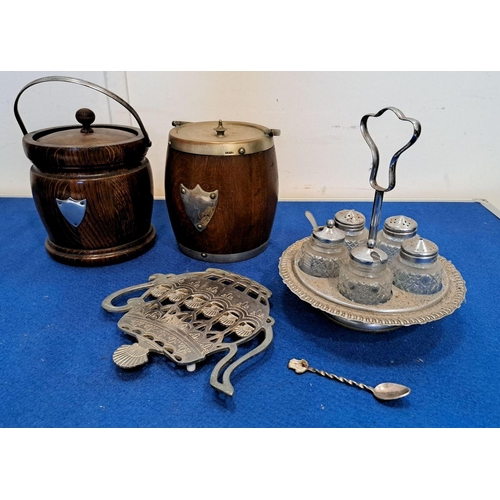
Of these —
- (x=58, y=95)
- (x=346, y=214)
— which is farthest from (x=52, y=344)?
(x=58, y=95)

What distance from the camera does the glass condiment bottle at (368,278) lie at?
674mm

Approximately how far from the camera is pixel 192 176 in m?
0.90

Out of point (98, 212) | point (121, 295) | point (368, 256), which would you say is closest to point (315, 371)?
point (368, 256)

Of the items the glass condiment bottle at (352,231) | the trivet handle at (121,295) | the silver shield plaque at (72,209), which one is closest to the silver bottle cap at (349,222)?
the glass condiment bottle at (352,231)

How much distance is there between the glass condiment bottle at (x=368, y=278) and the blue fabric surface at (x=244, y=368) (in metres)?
0.10

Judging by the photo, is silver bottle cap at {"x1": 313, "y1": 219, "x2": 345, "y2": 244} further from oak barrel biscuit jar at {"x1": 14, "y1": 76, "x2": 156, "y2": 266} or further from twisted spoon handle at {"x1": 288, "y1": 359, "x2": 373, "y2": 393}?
oak barrel biscuit jar at {"x1": 14, "y1": 76, "x2": 156, "y2": 266}

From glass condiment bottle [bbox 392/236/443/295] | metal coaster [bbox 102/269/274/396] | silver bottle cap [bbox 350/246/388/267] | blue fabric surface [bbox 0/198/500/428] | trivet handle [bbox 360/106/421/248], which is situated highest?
trivet handle [bbox 360/106/421/248]

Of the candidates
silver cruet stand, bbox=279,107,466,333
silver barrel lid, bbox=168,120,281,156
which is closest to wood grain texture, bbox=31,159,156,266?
silver barrel lid, bbox=168,120,281,156

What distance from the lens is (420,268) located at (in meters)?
0.71

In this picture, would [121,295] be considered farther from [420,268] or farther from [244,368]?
[420,268]

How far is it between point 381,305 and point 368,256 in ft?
0.27

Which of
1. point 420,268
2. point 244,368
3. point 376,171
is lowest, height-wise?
point 244,368

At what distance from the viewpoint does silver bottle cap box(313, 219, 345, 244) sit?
0.75 m

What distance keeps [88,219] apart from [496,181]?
128 centimetres
